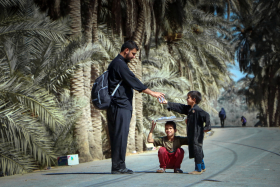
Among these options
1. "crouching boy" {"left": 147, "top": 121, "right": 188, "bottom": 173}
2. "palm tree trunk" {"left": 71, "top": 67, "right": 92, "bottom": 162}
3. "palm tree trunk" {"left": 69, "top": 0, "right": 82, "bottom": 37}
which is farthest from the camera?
"palm tree trunk" {"left": 69, "top": 0, "right": 82, "bottom": 37}

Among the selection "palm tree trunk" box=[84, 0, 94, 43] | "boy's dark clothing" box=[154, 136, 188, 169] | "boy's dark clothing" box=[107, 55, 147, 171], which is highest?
"palm tree trunk" box=[84, 0, 94, 43]

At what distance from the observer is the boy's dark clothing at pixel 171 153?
19.4ft

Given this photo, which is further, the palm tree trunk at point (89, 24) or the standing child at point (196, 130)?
the palm tree trunk at point (89, 24)

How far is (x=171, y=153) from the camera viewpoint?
5.97 metres

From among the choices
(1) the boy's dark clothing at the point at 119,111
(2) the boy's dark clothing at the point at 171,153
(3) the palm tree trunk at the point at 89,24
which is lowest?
(2) the boy's dark clothing at the point at 171,153

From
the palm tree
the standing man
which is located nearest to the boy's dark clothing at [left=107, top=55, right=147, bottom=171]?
the standing man

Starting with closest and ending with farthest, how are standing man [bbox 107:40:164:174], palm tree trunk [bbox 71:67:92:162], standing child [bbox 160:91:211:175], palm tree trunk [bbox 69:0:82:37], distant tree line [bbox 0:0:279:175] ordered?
standing man [bbox 107:40:164:174] → standing child [bbox 160:91:211:175] → distant tree line [bbox 0:0:279:175] → palm tree trunk [bbox 71:67:92:162] → palm tree trunk [bbox 69:0:82:37]

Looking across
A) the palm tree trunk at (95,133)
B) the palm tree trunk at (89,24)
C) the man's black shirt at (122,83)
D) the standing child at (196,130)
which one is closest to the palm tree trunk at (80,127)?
the palm tree trunk at (95,133)

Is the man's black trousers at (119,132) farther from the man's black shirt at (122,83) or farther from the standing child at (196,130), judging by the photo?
the standing child at (196,130)

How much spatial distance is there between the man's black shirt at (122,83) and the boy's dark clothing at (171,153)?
34.5 inches

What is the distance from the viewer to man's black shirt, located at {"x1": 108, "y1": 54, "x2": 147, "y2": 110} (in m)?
5.46

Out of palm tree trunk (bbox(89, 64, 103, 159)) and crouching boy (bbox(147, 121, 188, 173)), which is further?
palm tree trunk (bbox(89, 64, 103, 159))

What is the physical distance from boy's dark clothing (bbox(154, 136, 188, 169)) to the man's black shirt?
0.88 m

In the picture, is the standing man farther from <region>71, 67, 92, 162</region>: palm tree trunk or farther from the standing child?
<region>71, 67, 92, 162</region>: palm tree trunk
